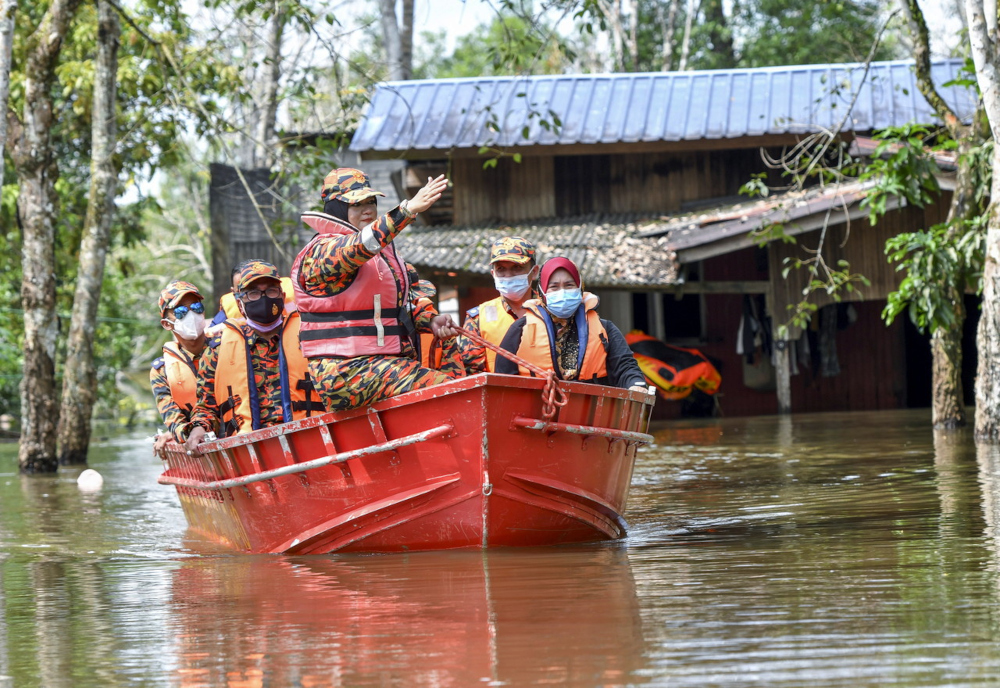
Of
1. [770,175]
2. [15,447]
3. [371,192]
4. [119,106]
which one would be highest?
[119,106]

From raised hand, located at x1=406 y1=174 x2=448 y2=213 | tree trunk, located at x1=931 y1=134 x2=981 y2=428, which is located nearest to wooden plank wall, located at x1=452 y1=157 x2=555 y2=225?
tree trunk, located at x1=931 y1=134 x2=981 y2=428

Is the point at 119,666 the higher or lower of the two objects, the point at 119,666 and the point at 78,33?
the lower

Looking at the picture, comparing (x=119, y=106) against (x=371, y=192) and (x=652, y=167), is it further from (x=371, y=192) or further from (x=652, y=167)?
(x=371, y=192)

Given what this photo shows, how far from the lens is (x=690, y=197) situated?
1850 centimetres

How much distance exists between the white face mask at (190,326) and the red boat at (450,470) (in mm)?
1804

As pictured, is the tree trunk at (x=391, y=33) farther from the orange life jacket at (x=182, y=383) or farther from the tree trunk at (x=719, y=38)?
the orange life jacket at (x=182, y=383)

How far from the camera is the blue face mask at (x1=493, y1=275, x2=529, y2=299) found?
7410 millimetres

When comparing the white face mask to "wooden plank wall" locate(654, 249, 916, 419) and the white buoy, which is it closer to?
the white buoy

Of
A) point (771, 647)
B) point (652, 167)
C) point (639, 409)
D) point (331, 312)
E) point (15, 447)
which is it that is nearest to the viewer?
point (771, 647)

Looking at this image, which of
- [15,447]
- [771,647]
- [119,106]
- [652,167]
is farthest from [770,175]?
[771,647]

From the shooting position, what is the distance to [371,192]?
6.46m

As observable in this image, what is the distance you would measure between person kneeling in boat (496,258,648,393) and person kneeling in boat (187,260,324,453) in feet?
3.70

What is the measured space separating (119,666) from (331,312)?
255 cm

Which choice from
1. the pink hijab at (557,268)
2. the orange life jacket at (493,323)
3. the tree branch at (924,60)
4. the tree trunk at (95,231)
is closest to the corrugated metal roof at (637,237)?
the tree branch at (924,60)
